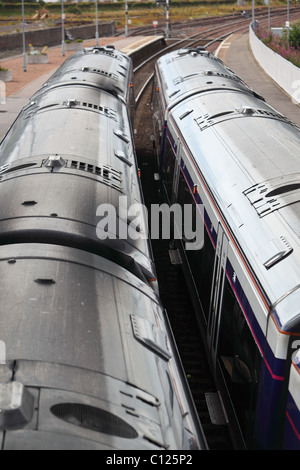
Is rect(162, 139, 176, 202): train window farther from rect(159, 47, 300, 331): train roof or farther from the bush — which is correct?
the bush

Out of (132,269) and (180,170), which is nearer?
(132,269)

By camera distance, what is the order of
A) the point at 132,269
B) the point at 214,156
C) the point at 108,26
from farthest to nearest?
1. the point at 108,26
2. the point at 214,156
3. the point at 132,269

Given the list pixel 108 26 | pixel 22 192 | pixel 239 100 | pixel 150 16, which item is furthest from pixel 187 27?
pixel 22 192

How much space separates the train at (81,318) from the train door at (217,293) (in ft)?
3.56

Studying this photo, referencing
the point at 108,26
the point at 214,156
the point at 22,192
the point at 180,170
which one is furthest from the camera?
the point at 108,26

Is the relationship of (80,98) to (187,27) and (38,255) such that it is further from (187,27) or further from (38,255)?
(187,27)

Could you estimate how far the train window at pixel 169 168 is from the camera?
1418 cm

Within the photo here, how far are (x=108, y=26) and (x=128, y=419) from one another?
76.2 m

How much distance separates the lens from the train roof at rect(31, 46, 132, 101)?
50.2ft

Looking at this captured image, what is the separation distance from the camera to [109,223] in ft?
24.8

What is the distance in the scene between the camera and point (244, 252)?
7574 mm

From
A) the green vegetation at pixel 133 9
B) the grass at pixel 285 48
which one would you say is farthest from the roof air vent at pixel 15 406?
the green vegetation at pixel 133 9

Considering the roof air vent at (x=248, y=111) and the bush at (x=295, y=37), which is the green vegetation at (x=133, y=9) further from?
the roof air vent at (x=248, y=111)

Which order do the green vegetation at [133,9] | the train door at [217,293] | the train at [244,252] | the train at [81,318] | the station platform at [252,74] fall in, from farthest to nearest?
1. the green vegetation at [133,9]
2. the station platform at [252,74]
3. the train door at [217,293]
4. the train at [244,252]
5. the train at [81,318]
